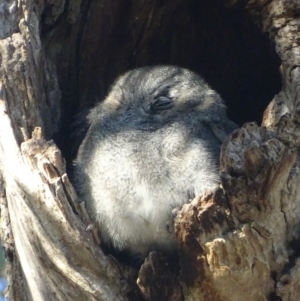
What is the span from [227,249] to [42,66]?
1.34 metres

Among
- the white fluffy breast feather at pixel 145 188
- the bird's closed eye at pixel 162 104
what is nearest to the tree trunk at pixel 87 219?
the white fluffy breast feather at pixel 145 188

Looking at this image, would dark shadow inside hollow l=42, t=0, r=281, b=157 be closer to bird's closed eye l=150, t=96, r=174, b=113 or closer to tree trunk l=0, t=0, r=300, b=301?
tree trunk l=0, t=0, r=300, b=301

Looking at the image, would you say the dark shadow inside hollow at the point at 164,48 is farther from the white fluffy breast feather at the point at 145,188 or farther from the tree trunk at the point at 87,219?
the white fluffy breast feather at the point at 145,188

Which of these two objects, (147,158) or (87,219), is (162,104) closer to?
(147,158)

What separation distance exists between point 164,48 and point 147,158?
1.42m

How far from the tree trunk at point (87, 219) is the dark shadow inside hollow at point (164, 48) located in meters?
0.07

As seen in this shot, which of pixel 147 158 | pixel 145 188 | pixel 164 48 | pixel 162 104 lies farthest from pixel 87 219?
pixel 164 48

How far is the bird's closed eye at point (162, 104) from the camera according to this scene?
11.5 ft

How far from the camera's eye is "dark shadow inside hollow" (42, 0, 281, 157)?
12.3ft

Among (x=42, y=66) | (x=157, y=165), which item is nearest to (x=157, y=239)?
(x=157, y=165)

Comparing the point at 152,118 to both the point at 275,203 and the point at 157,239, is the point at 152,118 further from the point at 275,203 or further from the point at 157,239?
the point at 275,203

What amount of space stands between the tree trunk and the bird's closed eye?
465 mm

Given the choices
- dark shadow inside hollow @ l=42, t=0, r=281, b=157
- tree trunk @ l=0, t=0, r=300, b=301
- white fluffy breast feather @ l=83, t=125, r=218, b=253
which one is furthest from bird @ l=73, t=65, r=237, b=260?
dark shadow inside hollow @ l=42, t=0, r=281, b=157

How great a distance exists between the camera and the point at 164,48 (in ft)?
14.3
